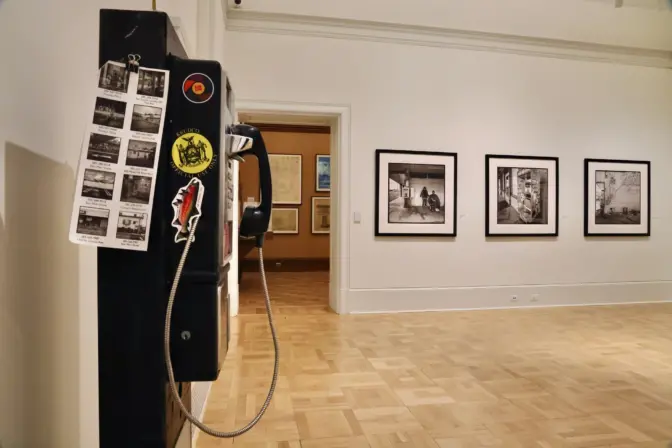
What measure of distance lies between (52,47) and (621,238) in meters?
6.51

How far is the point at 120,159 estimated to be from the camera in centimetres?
75

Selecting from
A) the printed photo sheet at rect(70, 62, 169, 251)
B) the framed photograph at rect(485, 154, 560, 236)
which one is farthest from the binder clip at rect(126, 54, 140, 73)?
the framed photograph at rect(485, 154, 560, 236)

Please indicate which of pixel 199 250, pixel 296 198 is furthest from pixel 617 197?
pixel 199 250

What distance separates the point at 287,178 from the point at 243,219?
7958 millimetres

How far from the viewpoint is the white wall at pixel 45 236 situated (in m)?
0.67

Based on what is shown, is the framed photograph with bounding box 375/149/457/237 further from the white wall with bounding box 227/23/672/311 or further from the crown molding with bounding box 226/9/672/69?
the crown molding with bounding box 226/9/672/69

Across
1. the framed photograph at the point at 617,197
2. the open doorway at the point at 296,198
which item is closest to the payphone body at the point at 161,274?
the framed photograph at the point at 617,197

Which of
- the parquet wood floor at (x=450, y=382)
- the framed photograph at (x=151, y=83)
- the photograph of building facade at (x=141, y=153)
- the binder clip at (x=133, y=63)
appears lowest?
the parquet wood floor at (x=450, y=382)

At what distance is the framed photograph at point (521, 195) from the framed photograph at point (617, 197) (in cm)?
48

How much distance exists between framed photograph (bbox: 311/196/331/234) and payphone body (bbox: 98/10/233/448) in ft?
27.1

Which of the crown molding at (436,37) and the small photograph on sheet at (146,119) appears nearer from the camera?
the small photograph on sheet at (146,119)

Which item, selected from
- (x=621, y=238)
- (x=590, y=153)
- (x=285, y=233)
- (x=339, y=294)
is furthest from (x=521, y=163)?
(x=285, y=233)

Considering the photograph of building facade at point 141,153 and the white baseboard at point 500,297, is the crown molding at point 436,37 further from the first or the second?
the photograph of building facade at point 141,153

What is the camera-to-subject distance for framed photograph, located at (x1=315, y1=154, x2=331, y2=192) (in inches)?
358
